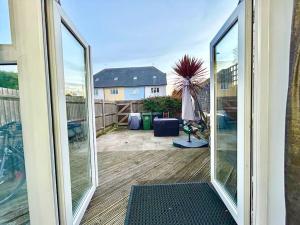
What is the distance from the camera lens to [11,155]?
1.30m

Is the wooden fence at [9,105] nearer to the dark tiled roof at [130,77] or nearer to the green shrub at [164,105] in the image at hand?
the green shrub at [164,105]

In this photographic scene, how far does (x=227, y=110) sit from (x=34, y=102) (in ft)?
5.48

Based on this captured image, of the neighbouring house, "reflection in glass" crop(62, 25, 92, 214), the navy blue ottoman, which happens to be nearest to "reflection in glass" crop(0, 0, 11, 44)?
"reflection in glass" crop(62, 25, 92, 214)

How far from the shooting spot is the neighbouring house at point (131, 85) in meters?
16.6

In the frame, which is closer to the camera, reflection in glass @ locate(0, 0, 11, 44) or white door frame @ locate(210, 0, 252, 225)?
reflection in glass @ locate(0, 0, 11, 44)

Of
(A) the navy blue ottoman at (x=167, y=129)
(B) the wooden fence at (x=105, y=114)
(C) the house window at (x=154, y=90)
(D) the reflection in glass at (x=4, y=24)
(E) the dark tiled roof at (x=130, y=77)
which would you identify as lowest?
(A) the navy blue ottoman at (x=167, y=129)

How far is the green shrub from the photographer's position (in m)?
8.90

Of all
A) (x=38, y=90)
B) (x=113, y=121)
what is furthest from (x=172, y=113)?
(x=38, y=90)

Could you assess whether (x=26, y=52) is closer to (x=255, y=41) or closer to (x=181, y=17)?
(x=255, y=41)

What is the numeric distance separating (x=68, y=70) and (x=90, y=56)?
2.37ft

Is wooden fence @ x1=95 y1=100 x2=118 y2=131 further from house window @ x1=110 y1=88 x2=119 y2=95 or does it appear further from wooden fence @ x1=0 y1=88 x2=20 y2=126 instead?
house window @ x1=110 y1=88 x2=119 y2=95

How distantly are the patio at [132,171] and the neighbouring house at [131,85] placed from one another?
39.0 ft

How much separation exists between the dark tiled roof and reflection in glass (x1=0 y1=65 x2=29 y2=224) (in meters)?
15.3

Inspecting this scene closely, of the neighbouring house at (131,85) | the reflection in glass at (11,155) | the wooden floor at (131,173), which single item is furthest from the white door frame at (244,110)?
the neighbouring house at (131,85)
